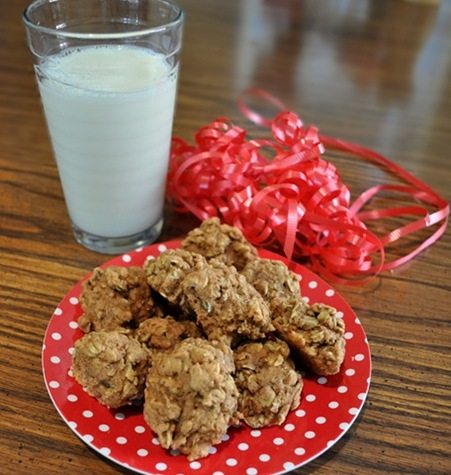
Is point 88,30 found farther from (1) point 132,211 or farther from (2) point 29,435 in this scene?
(2) point 29,435

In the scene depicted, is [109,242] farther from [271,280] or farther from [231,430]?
[231,430]

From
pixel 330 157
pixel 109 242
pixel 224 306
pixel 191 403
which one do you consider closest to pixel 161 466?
pixel 191 403

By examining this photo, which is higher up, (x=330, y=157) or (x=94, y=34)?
(x=94, y=34)

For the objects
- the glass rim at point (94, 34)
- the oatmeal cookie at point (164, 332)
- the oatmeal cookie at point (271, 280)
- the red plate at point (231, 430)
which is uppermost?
the glass rim at point (94, 34)

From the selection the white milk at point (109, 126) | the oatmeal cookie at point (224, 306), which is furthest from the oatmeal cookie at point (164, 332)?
the white milk at point (109, 126)

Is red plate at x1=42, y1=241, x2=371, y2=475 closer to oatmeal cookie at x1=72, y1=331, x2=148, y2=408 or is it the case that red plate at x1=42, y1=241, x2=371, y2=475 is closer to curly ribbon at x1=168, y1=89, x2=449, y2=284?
oatmeal cookie at x1=72, y1=331, x2=148, y2=408

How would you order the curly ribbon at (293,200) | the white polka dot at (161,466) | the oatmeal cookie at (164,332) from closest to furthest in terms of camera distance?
the white polka dot at (161,466), the oatmeal cookie at (164,332), the curly ribbon at (293,200)

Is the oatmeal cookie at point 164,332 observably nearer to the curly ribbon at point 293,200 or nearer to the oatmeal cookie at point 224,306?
the oatmeal cookie at point 224,306
